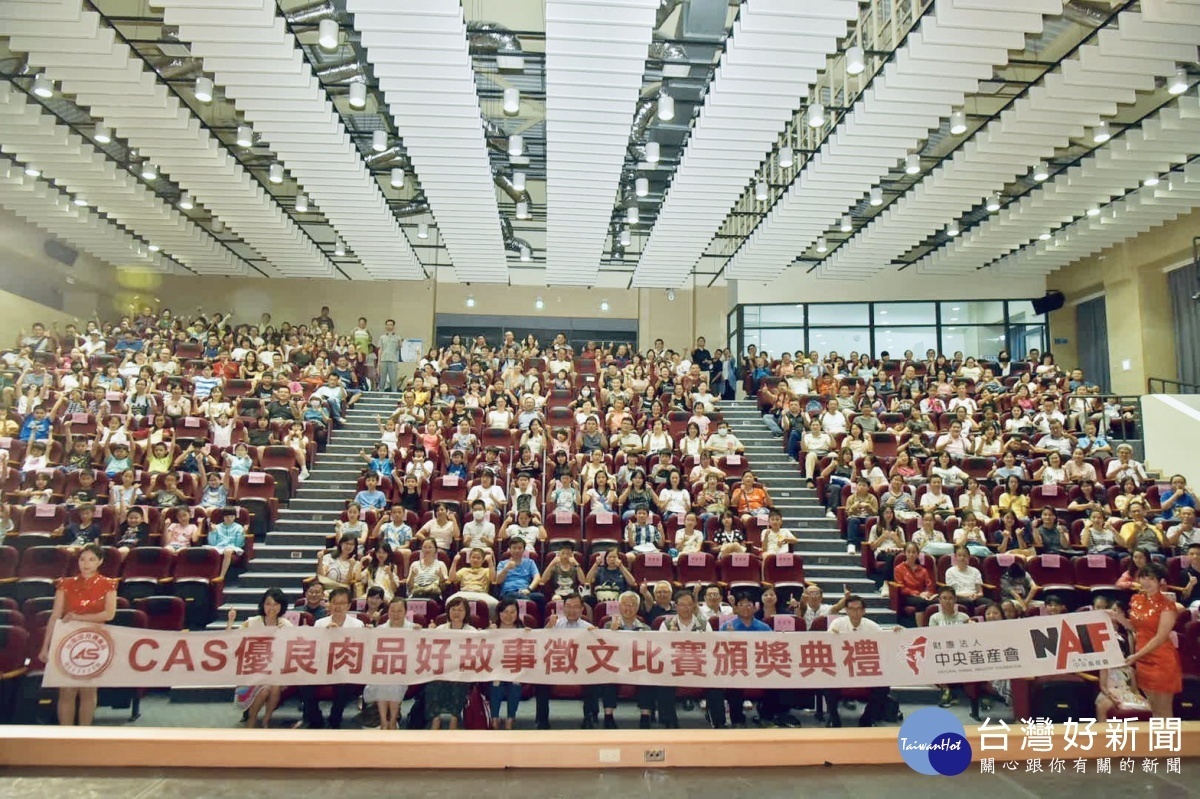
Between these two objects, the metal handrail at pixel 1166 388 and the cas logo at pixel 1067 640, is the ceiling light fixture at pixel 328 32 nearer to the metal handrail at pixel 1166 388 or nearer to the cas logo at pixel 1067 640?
the cas logo at pixel 1067 640

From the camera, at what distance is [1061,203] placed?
485 inches

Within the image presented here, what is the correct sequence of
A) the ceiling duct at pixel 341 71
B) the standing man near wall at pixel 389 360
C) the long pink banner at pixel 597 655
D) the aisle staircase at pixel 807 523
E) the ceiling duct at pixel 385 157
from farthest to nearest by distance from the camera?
1. the standing man near wall at pixel 389 360
2. the ceiling duct at pixel 385 157
3. the ceiling duct at pixel 341 71
4. the aisle staircase at pixel 807 523
5. the long pink banner at pixel 597 655

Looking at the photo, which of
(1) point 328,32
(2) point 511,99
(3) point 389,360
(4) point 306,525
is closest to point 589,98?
(2) point 511,99

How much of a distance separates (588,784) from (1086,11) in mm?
8779

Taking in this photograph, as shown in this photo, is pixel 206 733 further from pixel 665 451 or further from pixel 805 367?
pixel 805 367

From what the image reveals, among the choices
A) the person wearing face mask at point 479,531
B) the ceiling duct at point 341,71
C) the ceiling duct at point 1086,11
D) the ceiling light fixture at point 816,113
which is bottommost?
the person wearing face mask at point 479,531

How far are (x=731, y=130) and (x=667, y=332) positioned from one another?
931cm

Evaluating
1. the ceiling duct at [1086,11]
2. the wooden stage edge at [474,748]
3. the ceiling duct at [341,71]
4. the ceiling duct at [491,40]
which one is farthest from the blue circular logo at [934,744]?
the ceiling duct at [341,71]

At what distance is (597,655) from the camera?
537 centimetres

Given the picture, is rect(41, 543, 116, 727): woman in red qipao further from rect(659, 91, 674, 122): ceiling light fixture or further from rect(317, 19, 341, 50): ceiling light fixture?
rect(659, 91, 674, 122): ceiling light fixture

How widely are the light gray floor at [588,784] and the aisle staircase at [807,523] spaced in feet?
9.34

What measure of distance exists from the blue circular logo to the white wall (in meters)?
7.99

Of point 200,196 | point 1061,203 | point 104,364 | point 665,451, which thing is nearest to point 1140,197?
point 1061,203

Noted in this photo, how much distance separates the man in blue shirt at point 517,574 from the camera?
6676 millimetres
